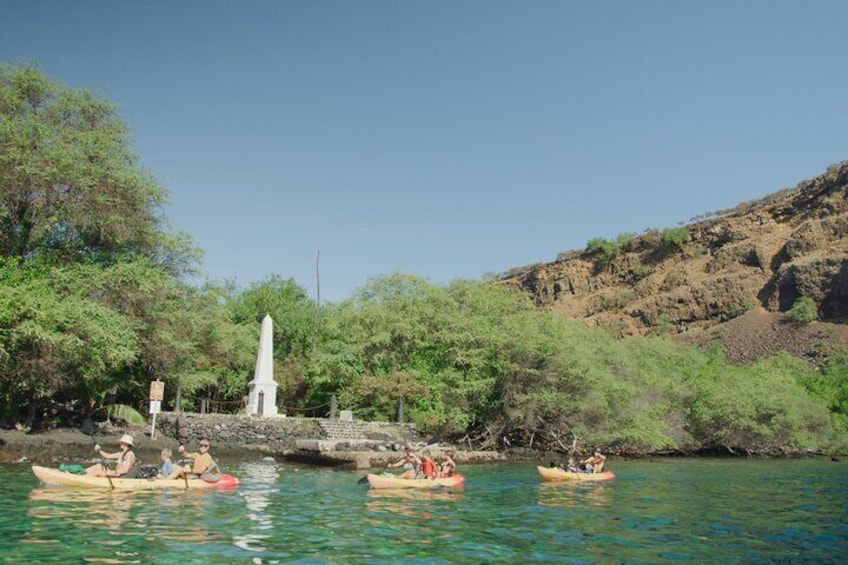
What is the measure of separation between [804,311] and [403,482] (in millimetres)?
80020

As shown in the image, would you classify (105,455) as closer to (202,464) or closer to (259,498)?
(202,464)

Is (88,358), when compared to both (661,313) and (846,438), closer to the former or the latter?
(846,438)

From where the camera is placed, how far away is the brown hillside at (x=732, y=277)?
84.8 meters

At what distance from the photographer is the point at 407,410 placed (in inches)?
1560

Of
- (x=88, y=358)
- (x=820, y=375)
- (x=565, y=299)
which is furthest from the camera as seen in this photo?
(x=565, y=299)

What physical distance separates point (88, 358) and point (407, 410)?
1784 cm

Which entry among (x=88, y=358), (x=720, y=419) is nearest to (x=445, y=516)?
(x=88, y=358)

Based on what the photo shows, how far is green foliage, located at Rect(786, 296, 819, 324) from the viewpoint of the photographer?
84188mm

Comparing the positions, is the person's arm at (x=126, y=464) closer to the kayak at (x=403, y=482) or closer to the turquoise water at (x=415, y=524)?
the turquoise water at (x=415, y=524)

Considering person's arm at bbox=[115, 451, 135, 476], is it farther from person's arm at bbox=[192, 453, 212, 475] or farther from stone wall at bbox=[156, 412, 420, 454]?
stone wall at bbox=[156, 412, 420, 454]

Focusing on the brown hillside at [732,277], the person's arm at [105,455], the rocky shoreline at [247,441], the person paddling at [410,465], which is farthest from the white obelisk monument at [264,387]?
the brown hillside at [732,277]

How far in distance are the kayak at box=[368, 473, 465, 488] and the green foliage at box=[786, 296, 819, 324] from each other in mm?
77857

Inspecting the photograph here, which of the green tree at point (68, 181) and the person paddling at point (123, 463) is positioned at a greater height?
the green tree at point (68, 181)

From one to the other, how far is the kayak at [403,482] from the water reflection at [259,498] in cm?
292
